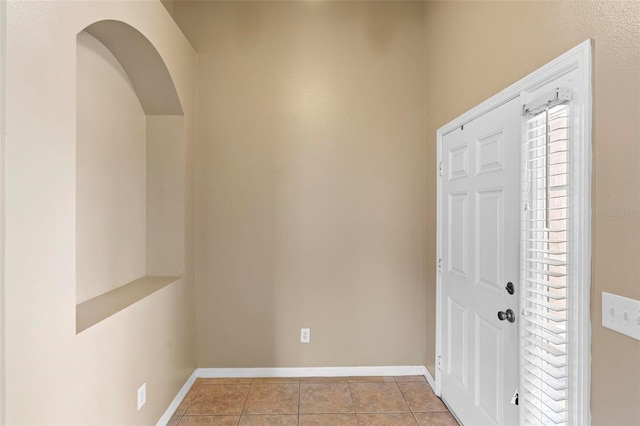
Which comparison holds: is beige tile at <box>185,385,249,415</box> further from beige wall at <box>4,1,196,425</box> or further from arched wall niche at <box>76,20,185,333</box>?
arched wall niche at <box>76,20,185,333</box>

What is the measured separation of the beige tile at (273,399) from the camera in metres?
2.29

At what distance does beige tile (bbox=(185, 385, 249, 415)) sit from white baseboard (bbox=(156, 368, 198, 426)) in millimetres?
91

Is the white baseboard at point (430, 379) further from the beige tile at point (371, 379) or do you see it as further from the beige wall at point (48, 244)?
the beige wall at point (48, 244)

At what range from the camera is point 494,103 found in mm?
1720

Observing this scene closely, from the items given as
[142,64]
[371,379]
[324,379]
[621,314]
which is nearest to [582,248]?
[621,314]

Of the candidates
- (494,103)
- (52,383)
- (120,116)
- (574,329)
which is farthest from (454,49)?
(52,383)

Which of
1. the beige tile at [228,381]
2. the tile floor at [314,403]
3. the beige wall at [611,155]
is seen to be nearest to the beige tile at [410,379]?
the tile floor at [314,403]

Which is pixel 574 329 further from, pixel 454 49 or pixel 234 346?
pixel 234 346

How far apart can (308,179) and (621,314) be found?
208 cm

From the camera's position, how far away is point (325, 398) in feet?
7.97

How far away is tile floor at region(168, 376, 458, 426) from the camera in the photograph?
219cm

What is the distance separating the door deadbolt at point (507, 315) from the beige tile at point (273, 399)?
58.4 inches

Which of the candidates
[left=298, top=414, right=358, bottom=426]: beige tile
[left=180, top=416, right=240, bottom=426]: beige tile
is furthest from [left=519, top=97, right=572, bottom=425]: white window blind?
[left=180, top=416, right=240, bottom=426]: beige tile

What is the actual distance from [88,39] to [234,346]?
2.30 m
